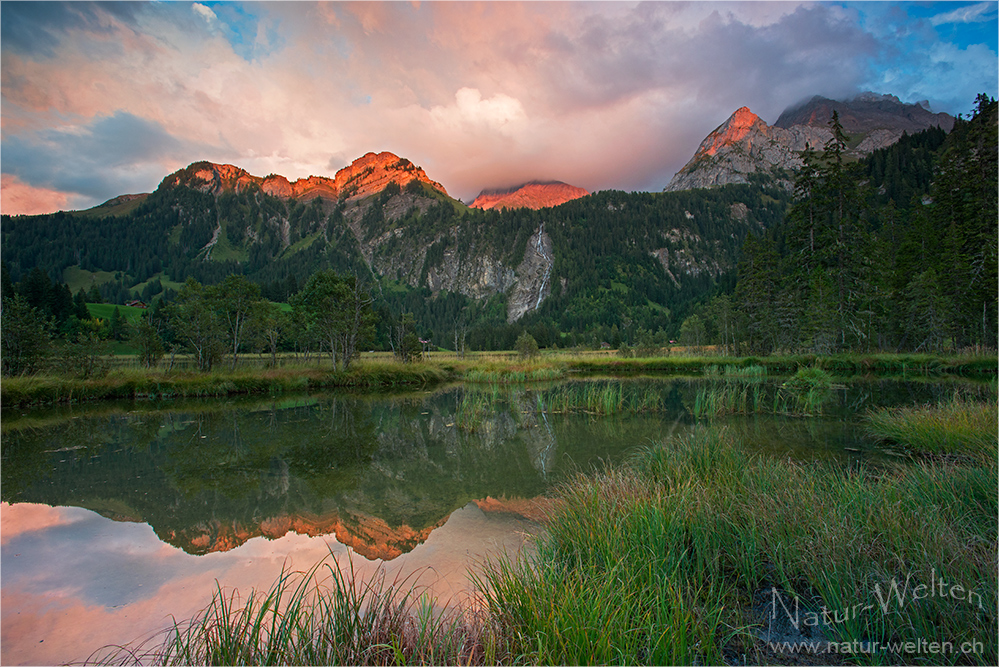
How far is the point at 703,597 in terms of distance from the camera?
138 inches

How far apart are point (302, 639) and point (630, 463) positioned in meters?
6.40

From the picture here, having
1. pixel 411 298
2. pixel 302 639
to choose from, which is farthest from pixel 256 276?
pixel 302 639

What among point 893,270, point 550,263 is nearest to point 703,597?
point 893,270

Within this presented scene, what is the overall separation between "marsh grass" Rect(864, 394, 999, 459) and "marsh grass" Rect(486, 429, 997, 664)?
319 centimetres

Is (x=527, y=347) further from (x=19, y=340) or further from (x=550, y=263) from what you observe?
(x=550, y=263)

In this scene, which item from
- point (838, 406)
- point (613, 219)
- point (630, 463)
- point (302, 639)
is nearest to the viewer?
point (302, 639)

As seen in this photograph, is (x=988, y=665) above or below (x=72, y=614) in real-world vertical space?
above

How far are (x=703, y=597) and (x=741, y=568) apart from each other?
1.81ft

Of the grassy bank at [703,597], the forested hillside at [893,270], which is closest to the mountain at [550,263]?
the forested hillside at [893,270]

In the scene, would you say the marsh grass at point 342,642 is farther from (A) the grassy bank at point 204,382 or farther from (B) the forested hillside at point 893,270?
(B) the forested hillside at point 893,270

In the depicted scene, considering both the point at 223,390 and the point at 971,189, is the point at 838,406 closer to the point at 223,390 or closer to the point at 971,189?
the point at 223,390

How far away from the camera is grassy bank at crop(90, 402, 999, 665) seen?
101 inches

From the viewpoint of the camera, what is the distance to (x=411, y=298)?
609 ft

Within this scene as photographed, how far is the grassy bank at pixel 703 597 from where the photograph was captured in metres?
2.57
